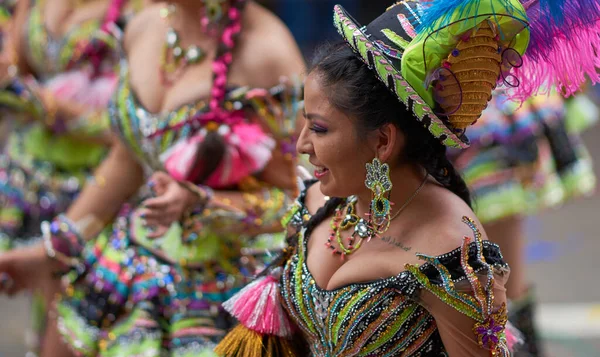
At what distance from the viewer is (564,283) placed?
6762 millimetres

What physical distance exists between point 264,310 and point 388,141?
0.58 m

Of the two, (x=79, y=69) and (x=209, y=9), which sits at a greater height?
(x=209, y=9)

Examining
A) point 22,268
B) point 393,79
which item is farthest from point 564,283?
point 393,79

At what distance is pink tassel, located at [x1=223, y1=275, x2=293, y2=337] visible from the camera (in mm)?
2354

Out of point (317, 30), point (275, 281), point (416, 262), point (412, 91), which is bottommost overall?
point (317, 30)

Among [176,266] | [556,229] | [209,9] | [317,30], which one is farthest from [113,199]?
[317,30]

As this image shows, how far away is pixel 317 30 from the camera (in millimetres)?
11633

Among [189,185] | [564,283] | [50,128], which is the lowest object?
[564,283]

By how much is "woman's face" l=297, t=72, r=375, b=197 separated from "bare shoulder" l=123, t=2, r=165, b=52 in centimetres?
137

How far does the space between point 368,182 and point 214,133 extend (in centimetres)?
102

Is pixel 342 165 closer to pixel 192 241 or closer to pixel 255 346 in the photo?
pixel 255 346

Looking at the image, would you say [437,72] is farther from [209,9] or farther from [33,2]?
[33,2]

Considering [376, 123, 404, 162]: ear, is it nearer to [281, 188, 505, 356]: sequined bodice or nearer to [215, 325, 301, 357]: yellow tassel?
[281, 188, 505, 356]: sequined bodice

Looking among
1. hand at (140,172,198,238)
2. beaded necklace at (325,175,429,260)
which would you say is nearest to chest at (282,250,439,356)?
beaded necklace at (325,175,429,260)
